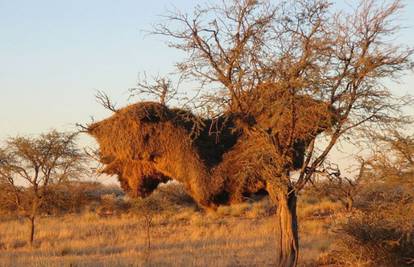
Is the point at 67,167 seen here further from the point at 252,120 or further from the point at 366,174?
the point at 252,120

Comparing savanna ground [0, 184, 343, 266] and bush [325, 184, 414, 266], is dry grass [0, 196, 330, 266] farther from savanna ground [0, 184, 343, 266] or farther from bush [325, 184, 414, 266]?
bush [325, 184, 414, 266]

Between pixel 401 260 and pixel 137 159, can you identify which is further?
pixel 401 260

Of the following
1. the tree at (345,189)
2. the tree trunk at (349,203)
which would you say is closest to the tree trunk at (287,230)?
the tree at (345,189)

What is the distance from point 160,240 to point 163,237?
1.69 m

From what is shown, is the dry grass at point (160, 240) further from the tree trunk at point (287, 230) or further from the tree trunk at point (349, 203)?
the tree trunk at point (287, 230)

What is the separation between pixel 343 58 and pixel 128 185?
5.38m

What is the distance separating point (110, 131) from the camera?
13031mm

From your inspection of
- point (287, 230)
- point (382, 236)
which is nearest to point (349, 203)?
point (382, 236)

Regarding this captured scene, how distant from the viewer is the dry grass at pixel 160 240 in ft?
79.2

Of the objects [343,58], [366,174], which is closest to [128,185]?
[343,58]

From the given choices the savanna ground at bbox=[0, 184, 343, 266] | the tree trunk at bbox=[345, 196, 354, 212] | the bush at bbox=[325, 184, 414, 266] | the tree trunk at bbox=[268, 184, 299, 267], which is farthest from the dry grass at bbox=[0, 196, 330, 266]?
the tree trunk at bbox=[268, 184, 299, 267]

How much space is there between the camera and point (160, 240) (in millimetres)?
34438

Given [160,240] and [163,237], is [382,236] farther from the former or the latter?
[163,237]

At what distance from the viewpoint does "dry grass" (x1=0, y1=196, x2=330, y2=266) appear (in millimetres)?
24136
